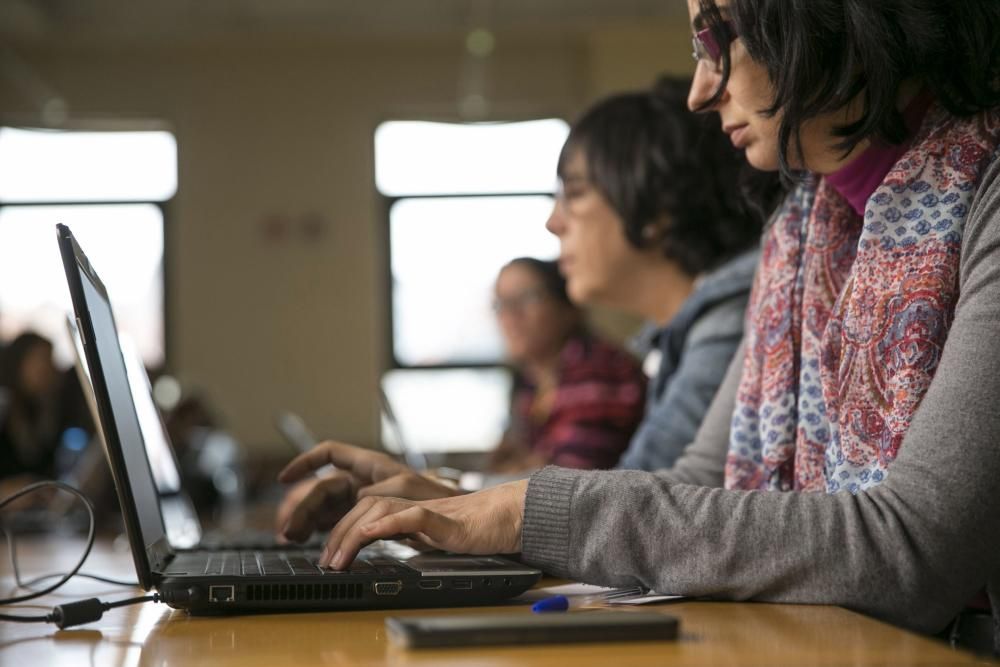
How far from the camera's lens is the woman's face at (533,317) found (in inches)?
136

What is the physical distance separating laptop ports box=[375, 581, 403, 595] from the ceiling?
5.77 metres

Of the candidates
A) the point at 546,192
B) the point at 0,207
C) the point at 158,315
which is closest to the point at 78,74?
the point at 0,207

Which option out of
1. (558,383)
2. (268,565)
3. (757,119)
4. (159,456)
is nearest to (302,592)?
(268,565)

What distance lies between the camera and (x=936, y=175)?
1081mm

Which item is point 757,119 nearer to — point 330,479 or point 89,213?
point 330,479

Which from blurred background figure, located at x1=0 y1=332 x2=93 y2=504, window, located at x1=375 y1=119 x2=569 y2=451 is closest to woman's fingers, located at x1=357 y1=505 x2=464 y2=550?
blurred background figure, located at x1=0 y1=332 x2=93 y2=504

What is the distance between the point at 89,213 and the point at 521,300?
4.32 metres

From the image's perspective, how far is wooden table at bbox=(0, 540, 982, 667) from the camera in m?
0.68

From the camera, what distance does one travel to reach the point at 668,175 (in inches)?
82.0

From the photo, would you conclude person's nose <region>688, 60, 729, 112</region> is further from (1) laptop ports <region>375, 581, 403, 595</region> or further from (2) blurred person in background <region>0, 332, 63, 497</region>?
(2) blurred person in background <region>0, 332, 63, 497</region>

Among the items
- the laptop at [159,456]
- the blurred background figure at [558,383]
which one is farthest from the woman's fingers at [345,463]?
the blurred background figure at [558,383]

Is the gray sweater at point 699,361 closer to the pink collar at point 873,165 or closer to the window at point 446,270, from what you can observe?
the pink collar at point 873,165

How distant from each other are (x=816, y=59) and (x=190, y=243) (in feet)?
20.2

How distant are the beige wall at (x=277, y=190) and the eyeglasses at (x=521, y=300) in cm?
349
